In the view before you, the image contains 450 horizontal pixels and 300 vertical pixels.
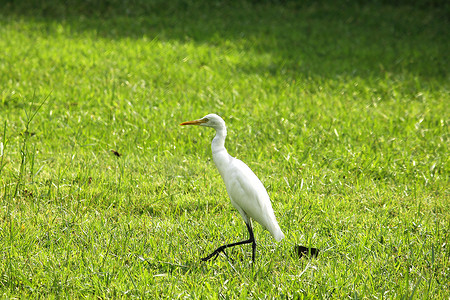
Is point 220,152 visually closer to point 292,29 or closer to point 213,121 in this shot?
point 213,121

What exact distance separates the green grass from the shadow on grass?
2.5 inches

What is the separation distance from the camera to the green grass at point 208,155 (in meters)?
2.95

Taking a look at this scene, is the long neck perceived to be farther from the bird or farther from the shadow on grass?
the shadow on grass

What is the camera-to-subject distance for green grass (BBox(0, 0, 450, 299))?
2.95 m

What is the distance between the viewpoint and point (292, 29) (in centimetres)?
1021

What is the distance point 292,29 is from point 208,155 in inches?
235

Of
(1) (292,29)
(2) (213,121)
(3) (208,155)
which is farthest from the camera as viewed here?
(1) (292,29)

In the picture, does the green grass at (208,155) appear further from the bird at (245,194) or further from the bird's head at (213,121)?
the bird's head at (213,121)

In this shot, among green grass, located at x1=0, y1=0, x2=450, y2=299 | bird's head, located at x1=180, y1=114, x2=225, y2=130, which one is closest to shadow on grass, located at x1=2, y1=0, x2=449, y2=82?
green grass, located at x1=0, y1=0, x2=450, y2=299

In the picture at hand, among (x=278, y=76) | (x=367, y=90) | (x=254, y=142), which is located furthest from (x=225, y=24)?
(x=254, y=142)

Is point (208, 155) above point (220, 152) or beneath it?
beneath

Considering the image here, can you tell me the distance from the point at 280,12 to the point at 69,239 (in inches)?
366

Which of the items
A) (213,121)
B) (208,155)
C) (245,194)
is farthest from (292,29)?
(245,194)

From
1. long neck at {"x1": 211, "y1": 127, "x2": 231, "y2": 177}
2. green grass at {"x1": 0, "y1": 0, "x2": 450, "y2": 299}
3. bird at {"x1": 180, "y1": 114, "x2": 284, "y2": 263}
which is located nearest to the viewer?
green grass at {"x1": 0, "y1": 0, "x2": 450, "y2": 299}
